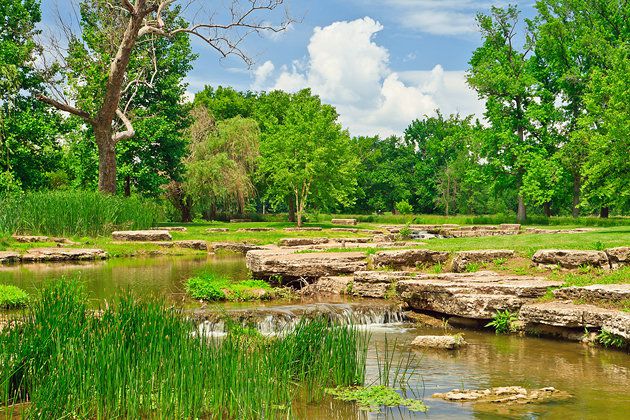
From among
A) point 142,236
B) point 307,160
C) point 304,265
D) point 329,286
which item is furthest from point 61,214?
point 307,160

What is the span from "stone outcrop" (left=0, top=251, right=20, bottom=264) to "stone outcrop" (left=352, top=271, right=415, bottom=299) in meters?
12.8

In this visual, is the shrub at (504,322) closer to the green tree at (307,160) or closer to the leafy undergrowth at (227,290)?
the leafy undergrowth at (227,290)

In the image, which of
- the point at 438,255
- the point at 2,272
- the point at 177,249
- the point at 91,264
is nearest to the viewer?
the point at 438,255

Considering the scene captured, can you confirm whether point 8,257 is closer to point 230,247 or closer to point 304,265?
point 230,247

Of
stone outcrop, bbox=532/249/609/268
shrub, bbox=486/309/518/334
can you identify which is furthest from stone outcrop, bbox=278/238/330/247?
shrub, bbox=486/309/518/334

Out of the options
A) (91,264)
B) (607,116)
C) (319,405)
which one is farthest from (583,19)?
(319,405)

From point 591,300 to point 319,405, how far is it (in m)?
6.15

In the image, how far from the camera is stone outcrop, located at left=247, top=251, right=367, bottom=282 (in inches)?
610

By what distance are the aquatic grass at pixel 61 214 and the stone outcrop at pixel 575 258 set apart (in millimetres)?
19358

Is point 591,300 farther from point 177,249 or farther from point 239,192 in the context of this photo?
point 239,192

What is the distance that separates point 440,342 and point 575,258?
15.3 ft

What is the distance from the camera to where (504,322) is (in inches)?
430

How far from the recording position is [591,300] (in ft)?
34.7

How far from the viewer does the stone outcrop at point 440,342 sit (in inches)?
383
